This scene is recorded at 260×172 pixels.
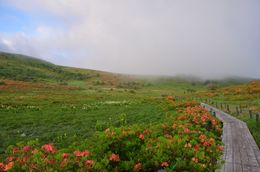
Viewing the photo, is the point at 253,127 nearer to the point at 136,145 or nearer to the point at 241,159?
the point at 241,159

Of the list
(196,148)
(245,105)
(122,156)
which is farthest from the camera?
(245,105)

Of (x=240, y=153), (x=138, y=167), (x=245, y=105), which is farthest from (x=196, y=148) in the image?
(x=245, y=105)

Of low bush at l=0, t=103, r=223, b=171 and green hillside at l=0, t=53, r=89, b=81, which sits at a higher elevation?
green hillside at l=0, t=53, r=89, b=81

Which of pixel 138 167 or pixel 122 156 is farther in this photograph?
pixel 122 156

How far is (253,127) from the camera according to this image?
1553 centimetres

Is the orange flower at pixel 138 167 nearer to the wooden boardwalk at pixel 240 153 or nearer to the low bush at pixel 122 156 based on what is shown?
the low bush at pixel 122 156

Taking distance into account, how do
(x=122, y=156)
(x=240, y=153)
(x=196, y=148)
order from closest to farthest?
1. (x=196, y=148)
2. (x=122, y=156)
3. (x=240, y=153)

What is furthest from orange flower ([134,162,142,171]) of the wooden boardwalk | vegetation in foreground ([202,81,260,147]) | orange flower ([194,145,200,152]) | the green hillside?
the green hillside

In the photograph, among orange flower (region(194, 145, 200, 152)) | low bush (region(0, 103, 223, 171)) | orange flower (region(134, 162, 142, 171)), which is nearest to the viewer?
low bush (region(0, 103, 223, 171))

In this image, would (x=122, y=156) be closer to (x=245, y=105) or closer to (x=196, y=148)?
(x=196, y=148)

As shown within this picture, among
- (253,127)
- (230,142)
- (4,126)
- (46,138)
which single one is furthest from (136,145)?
(4,126)

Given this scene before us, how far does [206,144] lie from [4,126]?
1684 cm

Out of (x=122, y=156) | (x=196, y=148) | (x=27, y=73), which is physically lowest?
(x=122, y=156)

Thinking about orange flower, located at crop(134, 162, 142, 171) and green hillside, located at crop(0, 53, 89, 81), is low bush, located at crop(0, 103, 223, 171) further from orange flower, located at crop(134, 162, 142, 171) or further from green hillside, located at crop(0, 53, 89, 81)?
green hillside, located at crop(0, 53, 89, 81)
